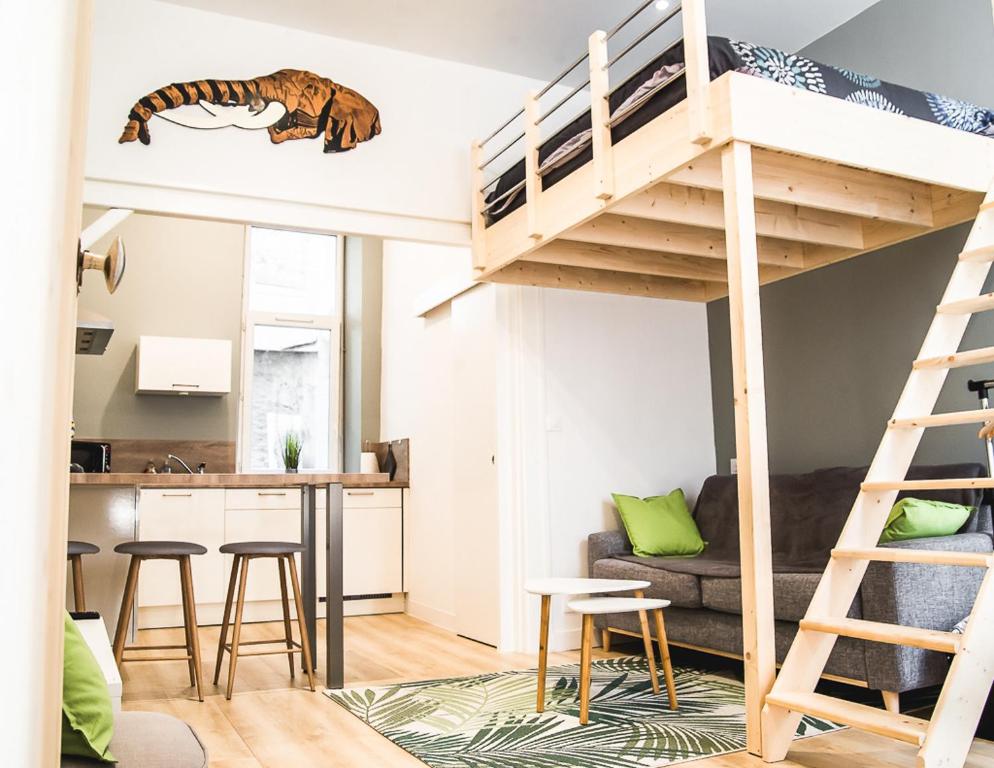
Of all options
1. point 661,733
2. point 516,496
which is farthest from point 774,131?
point 516,496

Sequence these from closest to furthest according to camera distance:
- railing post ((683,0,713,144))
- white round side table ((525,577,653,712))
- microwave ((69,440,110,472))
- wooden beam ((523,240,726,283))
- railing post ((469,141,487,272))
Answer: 1. railing post ((683,0,713,144))
2. white round side table ((525,577,653,712))
3. wooden beam ((523,240,726,283))
4. railing post ((469,141,487,272))
5. microwave ((69,440,110,472))

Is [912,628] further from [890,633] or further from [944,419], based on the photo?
[944,419]

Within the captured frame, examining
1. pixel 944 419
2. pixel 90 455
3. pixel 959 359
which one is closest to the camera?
pixel 944 419

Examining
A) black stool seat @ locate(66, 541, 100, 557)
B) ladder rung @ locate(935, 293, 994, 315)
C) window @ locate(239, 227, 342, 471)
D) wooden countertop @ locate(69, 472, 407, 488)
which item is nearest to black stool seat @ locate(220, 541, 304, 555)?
wooden countertop @ locate(69, 472, 407, 488)

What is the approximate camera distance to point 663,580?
3930mm

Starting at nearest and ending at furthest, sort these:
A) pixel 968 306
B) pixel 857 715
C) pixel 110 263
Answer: pixel 110 263, pixel 857 715, pixel 968 306

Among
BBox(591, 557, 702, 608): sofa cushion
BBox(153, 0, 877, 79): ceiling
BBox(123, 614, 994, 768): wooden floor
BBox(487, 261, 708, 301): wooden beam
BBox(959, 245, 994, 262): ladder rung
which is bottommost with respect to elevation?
BBox(123, 614, 994, 768): wooden floor

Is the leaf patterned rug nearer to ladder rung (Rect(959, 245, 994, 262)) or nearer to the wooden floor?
the wooden floor

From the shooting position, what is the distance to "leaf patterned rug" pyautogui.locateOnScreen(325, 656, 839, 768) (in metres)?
2.68

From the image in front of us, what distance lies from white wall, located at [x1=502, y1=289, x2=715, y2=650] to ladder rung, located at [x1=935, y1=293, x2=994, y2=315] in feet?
7.07

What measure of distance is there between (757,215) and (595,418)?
1.54 meters

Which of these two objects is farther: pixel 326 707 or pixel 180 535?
pixel 180 535

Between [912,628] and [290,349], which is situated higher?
[290,349]

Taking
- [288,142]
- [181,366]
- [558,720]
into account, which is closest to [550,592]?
[558,720]
